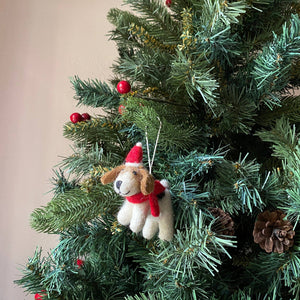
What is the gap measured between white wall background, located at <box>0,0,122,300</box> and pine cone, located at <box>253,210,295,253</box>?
0.60m

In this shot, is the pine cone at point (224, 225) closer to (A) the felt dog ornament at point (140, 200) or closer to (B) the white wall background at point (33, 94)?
(A) the felt dog ornament at point (140, 200)

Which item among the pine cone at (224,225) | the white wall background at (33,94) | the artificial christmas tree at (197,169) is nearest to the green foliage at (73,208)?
the artificial christmas tree at (197,169)

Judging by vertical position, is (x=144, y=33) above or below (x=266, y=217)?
above

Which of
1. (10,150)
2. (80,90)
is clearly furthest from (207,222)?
(10,150)

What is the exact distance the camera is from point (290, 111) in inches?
15.8

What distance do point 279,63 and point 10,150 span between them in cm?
A: 68

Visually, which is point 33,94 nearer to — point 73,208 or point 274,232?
point 73,208

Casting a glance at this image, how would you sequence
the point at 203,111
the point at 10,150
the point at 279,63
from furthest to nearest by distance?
1. the point at 10,150
2. the point at 203,111
3. the point at 279,63

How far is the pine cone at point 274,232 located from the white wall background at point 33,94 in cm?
60

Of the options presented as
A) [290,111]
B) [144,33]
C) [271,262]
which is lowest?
[271,262]

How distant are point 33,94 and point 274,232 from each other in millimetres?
687

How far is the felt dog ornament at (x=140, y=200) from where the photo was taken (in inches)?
11.4

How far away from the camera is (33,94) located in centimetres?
78

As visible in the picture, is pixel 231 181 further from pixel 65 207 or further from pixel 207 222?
pixel 65 207
